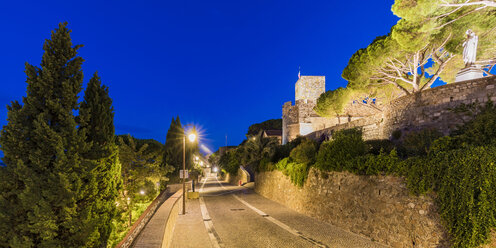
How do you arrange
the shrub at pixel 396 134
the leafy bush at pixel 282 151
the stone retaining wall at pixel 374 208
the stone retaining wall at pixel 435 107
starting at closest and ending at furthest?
the stone retaining wall at pixel 374 208 → the stone retaining wall at pixel 435 107 → the shrub at pixel 396 134 → the leafy bush at pixel 282 151

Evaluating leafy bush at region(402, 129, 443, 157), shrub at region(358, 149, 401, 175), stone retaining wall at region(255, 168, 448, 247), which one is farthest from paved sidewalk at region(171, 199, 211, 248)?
leafy bush at region(402, 129, 443, 157)

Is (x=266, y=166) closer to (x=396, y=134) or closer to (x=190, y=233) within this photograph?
(x=396, y=134)

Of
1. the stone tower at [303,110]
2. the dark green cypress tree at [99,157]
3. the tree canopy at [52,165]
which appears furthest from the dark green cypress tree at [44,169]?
the stone tower at [303,110]

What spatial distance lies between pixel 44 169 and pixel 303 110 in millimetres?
34397

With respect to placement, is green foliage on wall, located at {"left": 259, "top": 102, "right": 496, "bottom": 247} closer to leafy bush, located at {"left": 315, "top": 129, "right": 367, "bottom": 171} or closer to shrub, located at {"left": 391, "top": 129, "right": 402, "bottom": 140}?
leafy bush, located at {"left": 315, "top": 129, "right": 367, "bottom": 171}

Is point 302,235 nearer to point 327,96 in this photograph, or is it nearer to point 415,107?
point 415,107

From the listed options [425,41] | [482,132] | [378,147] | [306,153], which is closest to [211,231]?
[306,153]

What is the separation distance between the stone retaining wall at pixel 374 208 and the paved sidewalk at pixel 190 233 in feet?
20.7

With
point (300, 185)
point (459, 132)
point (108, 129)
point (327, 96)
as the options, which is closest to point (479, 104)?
point (459, 132)

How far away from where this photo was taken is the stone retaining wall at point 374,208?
7.63 m

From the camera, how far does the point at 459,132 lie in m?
9.92

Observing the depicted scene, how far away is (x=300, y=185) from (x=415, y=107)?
8.38 metres

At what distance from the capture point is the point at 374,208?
968 centimetres

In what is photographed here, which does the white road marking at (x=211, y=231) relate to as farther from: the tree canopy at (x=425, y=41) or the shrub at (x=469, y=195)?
the tree canopy at (x=425, y=41)
